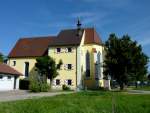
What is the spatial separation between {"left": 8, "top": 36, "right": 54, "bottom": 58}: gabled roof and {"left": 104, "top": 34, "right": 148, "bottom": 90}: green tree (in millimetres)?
17086

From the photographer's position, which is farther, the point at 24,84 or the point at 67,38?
the point at 67,38

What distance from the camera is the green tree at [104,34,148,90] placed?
152 feet

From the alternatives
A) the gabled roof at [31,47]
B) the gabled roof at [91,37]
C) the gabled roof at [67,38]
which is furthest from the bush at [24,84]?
the gabled roof at [91,37]

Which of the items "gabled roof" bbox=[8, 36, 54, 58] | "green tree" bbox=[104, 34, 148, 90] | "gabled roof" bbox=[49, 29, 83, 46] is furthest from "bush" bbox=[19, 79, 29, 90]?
"green tree" bbox=[104, 34, 148, 90]

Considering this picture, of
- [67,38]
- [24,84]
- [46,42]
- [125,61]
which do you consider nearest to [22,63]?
[46,42]

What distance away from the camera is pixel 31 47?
62375 mm

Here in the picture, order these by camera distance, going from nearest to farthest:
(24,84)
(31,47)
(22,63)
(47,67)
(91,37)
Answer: (47,67), (24,84), (91,37), (22,63), (31,47)

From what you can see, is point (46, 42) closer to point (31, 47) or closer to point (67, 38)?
point (31, 47)

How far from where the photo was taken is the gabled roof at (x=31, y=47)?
2370 inches

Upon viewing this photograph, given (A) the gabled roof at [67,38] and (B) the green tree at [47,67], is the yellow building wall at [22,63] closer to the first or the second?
(A) the gabled roof at [67,38]

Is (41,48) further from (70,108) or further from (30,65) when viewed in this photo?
(70,108)

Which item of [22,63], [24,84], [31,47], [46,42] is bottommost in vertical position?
[24,84]

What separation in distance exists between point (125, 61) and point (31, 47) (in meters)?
24.3

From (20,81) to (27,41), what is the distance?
14596 mm
